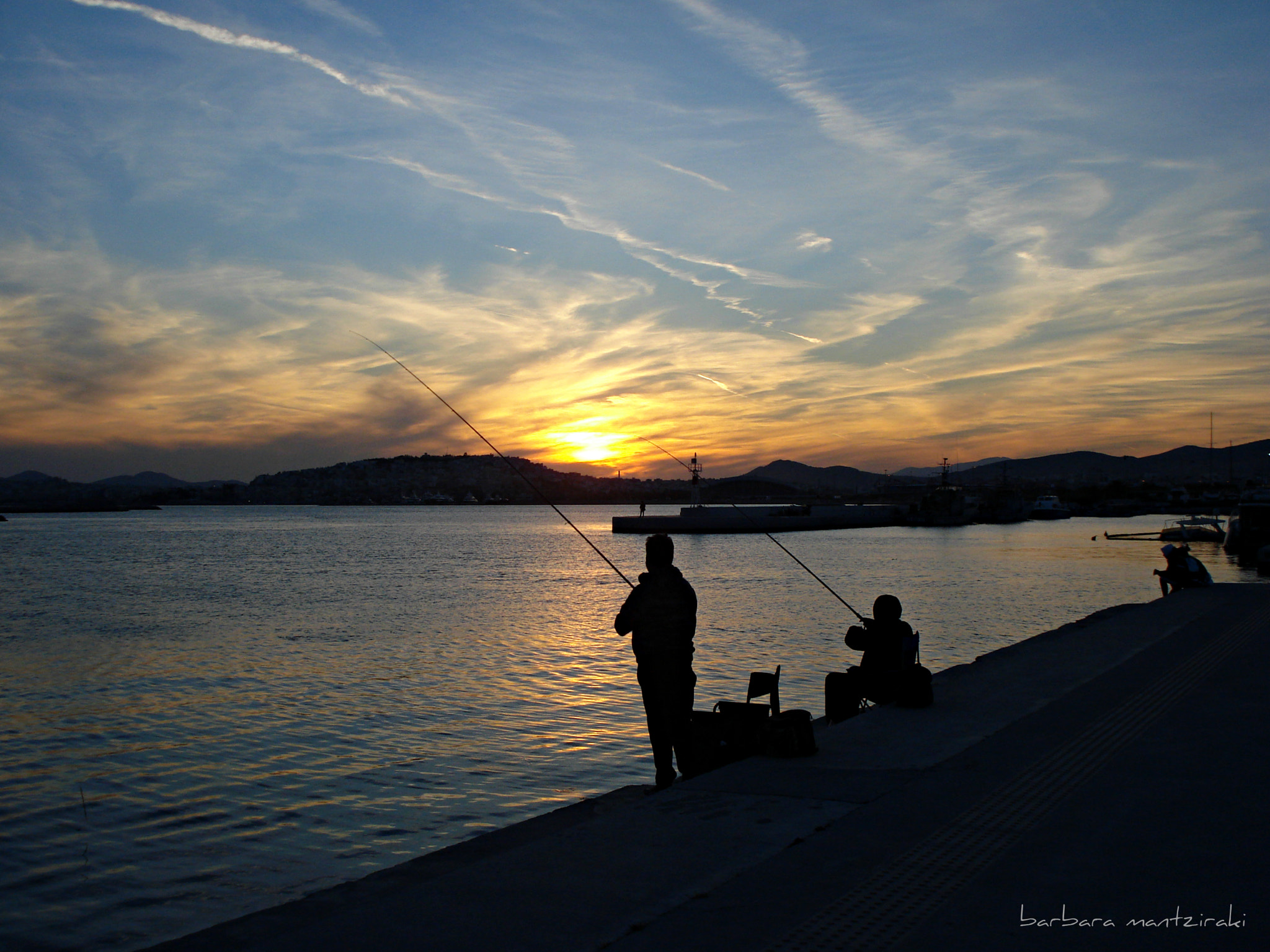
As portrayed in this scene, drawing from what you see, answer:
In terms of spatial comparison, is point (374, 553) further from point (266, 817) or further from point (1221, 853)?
point (1221, 853)

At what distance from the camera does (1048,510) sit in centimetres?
15612

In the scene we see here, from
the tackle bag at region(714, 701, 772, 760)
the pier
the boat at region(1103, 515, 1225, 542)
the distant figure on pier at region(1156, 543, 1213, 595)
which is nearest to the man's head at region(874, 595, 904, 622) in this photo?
the tackle bag at region(714, 701, 772, 760)

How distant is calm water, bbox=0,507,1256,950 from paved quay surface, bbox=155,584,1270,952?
2553 millimetres

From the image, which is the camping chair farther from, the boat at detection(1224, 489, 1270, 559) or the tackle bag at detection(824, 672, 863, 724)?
the boat at detection(1224, 489, 1270, 559)

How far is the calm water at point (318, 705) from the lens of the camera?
7.12m

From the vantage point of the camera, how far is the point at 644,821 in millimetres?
5367

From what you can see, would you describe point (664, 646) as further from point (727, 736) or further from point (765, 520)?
point (765, 520)

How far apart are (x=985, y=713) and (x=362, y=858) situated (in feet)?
18.7

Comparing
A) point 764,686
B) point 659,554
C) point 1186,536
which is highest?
point 659,554

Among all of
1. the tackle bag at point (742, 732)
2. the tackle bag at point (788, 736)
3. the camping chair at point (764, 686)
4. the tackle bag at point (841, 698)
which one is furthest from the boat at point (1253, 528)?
the tackle bag at point (742, 732)

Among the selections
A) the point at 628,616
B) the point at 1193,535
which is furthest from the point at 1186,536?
the point at 628,616

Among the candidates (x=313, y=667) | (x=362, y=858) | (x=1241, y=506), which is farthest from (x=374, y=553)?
(x=362, y=858)

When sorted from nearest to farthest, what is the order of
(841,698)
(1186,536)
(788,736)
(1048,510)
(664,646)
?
(664,646)
(788,736)
(841,698)
(1186,536)
(1048,510)

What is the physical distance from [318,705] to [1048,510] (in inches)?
6357
